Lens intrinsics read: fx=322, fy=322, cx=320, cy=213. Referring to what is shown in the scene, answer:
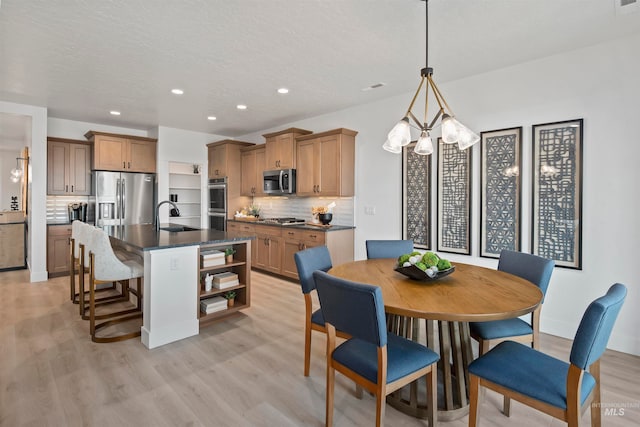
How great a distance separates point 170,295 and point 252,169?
3637 mm

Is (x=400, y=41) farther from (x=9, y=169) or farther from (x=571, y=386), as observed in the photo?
(x=9, y=169)

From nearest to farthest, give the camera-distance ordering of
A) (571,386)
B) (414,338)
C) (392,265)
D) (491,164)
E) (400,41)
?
(571,386)
(414,338)
(392,265)
(400,41)
(491,164)

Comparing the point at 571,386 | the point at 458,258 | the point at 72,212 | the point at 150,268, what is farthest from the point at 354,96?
the point at 72,212

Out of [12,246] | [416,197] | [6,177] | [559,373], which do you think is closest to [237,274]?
[416,197]

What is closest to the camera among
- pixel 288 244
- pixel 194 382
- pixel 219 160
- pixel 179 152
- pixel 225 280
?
pixel 194 382

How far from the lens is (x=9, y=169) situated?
335 inches

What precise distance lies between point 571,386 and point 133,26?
11.6 feet

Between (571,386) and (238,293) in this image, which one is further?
(238,293)

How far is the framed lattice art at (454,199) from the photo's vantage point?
11.8 feet

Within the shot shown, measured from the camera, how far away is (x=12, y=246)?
562 centimetres

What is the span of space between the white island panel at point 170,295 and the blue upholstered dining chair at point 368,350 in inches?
69.1

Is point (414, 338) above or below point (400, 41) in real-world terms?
below

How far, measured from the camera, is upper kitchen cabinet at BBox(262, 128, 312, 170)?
205 inches

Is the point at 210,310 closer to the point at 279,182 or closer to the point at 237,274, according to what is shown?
the point at 237,274
